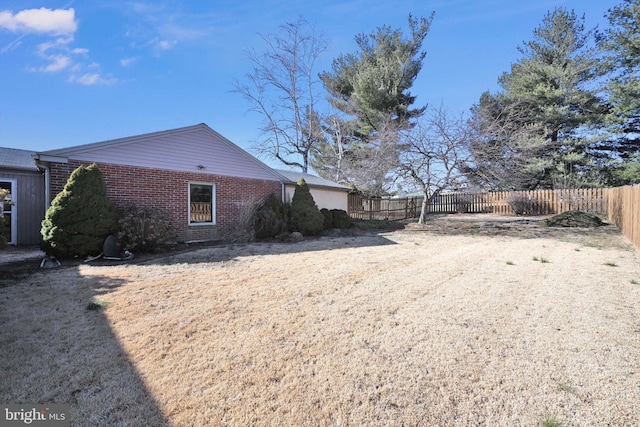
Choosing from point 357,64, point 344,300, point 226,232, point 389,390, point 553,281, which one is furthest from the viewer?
point 357,64

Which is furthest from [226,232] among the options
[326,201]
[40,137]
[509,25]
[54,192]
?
[509,25]

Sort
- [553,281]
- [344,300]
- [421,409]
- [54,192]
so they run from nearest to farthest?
[421,409], [344,300], [553,281], [54,192]

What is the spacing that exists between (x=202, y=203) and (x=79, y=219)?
3646mm

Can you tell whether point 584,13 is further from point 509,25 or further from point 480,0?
point 480,0

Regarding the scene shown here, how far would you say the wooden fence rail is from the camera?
54.2ft

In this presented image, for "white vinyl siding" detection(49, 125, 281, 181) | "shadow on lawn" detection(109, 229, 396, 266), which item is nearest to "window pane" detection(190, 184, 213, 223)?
"white vinyl siding" detection(49, 125, 281, 181)

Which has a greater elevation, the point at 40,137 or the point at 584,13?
the point at 584,13

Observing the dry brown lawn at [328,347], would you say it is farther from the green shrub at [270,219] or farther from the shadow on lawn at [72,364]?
the green shrub at [270,219]

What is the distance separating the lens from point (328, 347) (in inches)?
104

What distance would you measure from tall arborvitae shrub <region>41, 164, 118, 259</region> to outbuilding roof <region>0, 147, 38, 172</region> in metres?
2.89

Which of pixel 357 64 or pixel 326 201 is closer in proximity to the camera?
pixel 326 201

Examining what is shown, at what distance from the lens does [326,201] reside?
1538 centimetres

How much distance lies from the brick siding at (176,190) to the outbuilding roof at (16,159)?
7.61 ft

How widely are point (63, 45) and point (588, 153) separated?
1202 inches
